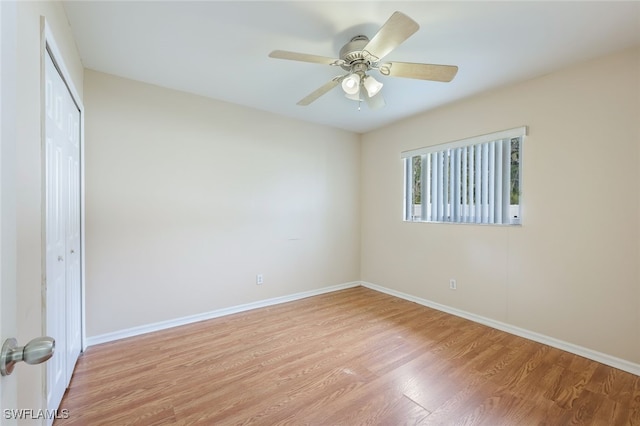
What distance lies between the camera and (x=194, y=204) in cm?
298

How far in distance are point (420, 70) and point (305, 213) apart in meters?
2.45

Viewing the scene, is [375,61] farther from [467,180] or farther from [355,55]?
[467,180]

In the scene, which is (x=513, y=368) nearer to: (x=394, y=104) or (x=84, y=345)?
(x=394, y=104)

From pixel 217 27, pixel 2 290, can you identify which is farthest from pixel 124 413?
pixel 217 27

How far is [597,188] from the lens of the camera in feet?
7.29

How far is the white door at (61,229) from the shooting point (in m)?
1.44

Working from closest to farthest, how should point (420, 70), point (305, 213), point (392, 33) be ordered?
point (392, 33)
point (420, 70)
point (305, 213)

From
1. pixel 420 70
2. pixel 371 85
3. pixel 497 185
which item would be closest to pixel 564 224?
pixel 497 185

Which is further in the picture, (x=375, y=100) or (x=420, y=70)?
(x=375, y=100)

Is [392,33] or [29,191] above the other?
[392,33]

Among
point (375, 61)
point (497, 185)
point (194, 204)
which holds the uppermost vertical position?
point (375, 61)

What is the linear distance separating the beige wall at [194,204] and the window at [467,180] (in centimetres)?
124

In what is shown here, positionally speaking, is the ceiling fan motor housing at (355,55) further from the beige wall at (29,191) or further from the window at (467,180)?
the window at (467,180)

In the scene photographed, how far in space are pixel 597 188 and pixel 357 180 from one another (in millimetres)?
2803
